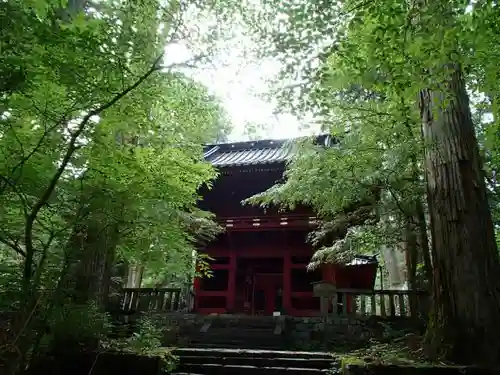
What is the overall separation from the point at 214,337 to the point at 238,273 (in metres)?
4.48

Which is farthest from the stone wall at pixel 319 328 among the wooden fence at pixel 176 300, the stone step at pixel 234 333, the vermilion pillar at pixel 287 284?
the vermilion pillar at pixel 287 284

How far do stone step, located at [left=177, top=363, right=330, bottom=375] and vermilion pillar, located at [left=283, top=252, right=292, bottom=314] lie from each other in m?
5.83

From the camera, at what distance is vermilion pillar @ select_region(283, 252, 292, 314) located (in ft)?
38.4

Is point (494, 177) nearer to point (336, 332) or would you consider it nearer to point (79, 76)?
point (336, 332)

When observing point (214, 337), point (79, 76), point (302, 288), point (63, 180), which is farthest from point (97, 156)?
point (302, 288)

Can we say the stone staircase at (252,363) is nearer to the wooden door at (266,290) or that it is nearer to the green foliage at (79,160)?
the green foliage at (79,160)

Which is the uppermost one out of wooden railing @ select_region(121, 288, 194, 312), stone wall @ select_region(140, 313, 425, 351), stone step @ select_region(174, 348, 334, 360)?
wooden railing @ select_region(121, 288, 194, 312)

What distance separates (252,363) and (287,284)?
6.01 metres

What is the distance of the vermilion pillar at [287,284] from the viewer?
38.4 ft

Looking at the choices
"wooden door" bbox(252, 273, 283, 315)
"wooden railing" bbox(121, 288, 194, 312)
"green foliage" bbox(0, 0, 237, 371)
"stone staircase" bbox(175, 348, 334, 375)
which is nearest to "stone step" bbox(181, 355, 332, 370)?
"stone staircase" bbox(175, 348, 334, 375)

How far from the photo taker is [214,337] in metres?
9.40

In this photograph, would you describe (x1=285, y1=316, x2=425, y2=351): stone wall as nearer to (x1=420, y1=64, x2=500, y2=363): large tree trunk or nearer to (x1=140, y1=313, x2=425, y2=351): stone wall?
(x1=140, y1=313, x2=425, y2=351): stone wall

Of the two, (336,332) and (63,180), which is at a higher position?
(63,180)

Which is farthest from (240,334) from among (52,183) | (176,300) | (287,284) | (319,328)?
(52,183)
